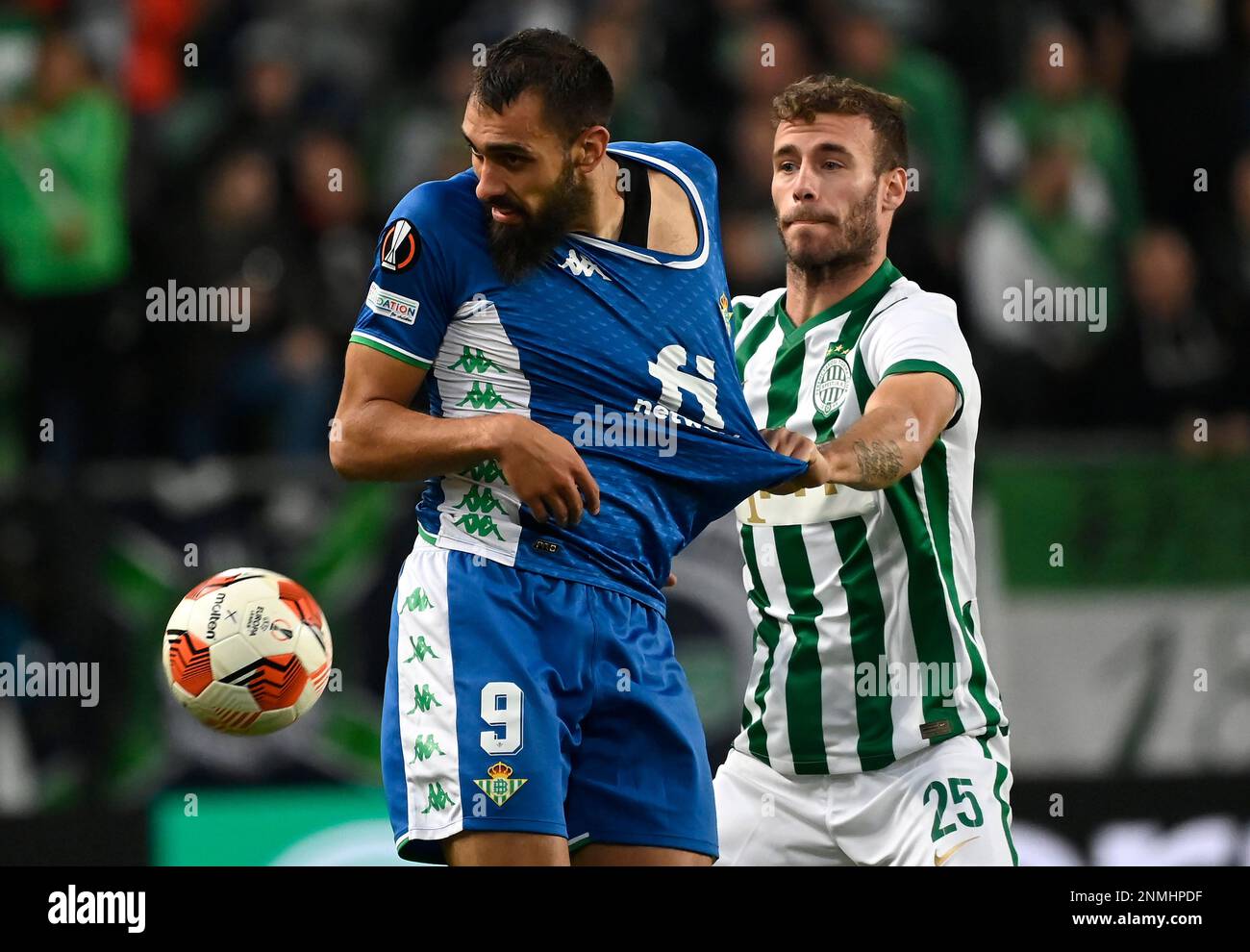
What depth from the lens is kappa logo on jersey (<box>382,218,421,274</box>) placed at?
3850 millimetres

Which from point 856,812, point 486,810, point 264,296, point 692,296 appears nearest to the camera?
point 486,810

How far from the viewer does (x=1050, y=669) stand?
699cm

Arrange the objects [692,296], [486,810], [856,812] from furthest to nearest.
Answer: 1. [856,812]
2. [692,296]
3. [486,810]

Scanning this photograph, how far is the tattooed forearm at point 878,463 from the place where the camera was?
4137 mm

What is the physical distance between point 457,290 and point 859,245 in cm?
131

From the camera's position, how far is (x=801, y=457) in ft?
13.6

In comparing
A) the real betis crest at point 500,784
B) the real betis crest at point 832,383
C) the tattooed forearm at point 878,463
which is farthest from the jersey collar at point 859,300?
the real betis crest at point 500,784

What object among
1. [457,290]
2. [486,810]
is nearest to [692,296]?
[457,290]

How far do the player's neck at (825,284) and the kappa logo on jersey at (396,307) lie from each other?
1356 millimetres

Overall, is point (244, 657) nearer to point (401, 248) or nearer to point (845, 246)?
point (401, 248)

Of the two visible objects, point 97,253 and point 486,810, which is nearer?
point 486,810

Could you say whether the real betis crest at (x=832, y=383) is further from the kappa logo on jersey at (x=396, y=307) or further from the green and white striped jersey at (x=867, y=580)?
the kappa logo on jersey at (x=396, y=307)

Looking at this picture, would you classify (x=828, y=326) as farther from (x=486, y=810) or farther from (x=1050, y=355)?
(x=1050, y=355)

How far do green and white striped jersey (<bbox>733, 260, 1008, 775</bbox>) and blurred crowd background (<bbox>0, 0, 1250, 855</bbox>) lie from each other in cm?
221
